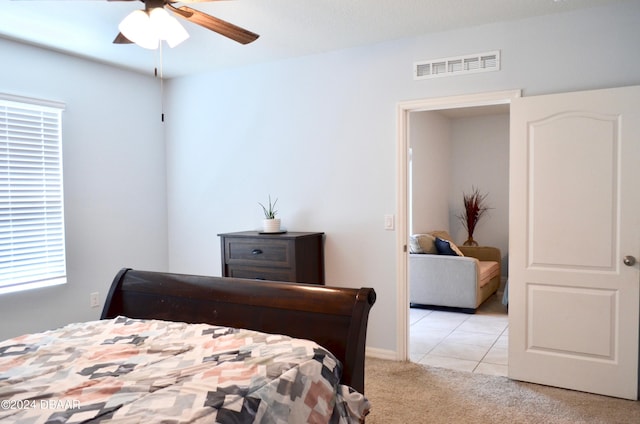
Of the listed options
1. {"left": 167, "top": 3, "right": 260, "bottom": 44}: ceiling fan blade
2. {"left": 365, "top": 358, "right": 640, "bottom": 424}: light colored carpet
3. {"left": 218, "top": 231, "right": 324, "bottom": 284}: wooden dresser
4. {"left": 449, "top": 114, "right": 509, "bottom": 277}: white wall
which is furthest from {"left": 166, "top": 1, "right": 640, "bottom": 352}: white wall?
{"left": 449, "top": 114, "right": 509, "bottom": 277}: white wall

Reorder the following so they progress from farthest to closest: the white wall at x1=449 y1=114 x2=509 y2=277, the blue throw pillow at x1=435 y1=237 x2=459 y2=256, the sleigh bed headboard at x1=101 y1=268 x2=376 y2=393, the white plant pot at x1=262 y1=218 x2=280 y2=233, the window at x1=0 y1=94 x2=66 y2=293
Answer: the white wall at x1=449 y1=114 x2=509 y2=277 → the blue throw pillow at x1=435 y1=237 x2=459 y2=256 → the white plant pot at x1=262 y1=218 x2=280 y2=233 → the window at x1=0 y1=94 x2=66 y2=293 → the sleigh bed headboard at x1=101 y1=268 x2=376 y2=393

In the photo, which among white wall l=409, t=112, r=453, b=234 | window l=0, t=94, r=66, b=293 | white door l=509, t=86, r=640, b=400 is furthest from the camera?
white wall l=409, t=112, r=453, b=234

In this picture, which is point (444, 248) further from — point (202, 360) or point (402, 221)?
point (202, 360)

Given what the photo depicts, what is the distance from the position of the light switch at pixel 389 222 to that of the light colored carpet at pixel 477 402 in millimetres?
1066

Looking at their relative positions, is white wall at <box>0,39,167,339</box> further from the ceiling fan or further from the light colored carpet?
the light colored carpet

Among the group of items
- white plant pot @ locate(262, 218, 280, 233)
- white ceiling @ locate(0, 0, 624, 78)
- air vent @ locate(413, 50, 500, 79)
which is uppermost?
white ceiling @ locate(0, 0, 624, 78)

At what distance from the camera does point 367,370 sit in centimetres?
344

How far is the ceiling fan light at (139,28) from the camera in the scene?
212 cm

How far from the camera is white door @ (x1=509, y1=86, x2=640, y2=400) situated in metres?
2.85

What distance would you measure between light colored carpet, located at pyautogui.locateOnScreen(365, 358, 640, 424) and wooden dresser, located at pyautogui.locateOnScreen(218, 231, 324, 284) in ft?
3.07

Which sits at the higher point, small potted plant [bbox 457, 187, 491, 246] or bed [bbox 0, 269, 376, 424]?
small potted plant [bbox 457, 187, 491, 246]

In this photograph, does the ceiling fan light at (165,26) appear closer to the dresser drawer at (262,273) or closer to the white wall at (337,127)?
the white wall at (337,127)

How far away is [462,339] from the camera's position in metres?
4.23

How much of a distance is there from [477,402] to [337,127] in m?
2.25
